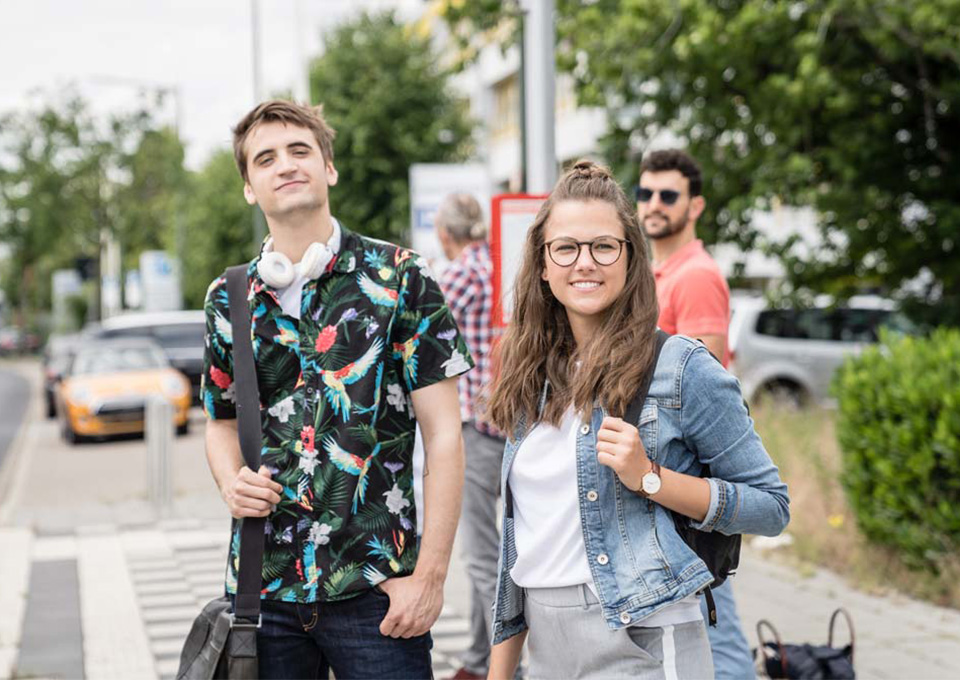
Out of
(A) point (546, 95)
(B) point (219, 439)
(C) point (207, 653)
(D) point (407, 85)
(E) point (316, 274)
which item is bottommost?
(C) point (207, 653)

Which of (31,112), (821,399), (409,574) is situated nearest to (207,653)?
(409,574)

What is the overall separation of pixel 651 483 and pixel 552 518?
0.25 metres

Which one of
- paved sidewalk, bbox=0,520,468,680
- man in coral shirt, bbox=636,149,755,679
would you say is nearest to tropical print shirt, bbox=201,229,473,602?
man in coral shirt, bbox=636,149,755,679

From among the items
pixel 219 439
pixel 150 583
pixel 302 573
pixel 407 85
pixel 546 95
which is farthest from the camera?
pixel 407 85

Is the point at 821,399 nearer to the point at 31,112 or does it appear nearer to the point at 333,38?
the point at 333,38

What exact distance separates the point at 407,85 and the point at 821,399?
555 inches

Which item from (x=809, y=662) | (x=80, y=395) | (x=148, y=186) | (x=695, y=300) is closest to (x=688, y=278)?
(x=695, y=300)

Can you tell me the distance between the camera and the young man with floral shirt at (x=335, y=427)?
9.76 ft

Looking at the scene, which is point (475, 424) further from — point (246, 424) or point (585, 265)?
point (585, 265)

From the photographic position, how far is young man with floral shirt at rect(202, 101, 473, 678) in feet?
9.76

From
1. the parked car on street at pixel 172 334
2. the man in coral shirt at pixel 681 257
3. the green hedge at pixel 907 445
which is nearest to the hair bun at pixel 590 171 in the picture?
the man in coral shirt at pixel 681 257

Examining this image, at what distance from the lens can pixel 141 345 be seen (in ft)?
69.4

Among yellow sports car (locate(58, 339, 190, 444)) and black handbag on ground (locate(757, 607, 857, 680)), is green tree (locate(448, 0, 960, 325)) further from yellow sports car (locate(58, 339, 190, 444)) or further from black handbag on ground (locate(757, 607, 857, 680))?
yellow sports car (locate(58, 339, 190, 444))

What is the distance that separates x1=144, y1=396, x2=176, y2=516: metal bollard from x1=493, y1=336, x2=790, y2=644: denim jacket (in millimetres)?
A: 9557
